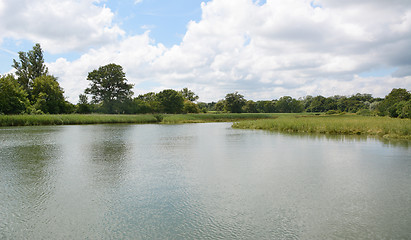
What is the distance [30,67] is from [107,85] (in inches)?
531

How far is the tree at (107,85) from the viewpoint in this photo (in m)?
54.8

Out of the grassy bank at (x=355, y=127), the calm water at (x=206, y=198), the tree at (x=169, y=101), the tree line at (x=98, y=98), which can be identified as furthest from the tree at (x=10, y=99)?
the tree at (x=169, y=101)

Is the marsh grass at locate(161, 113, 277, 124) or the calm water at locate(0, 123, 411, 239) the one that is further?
the marsh grass at locate(161, 113, 277, 124)

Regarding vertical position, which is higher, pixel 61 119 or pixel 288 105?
pixel 288 105

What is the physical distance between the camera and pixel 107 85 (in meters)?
55.2

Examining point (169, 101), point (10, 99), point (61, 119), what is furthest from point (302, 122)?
point (169, 101)

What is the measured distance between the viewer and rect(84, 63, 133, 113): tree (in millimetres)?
54781

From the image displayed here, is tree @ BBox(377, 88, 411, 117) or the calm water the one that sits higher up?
tree @ BBox(377, 88, 411, 117)

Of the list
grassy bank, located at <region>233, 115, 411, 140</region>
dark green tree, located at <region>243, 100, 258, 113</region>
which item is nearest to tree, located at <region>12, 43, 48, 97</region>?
grassy bank, located at <region>233, 115, 411, 140</region>

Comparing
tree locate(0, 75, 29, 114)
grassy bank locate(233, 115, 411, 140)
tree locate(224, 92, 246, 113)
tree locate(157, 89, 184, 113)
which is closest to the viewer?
grassy bank locate(233, 115, 411, 140)

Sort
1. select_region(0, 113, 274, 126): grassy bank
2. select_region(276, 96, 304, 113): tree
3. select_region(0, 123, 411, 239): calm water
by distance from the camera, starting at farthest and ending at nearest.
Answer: select_region(276, 96, 304, 113): tree
select_region(0, 113, 274, 126): grassy bank
select_region(0, 123, 411, 239): calm water

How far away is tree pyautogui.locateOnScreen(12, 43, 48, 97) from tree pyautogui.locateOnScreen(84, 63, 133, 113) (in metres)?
8.65

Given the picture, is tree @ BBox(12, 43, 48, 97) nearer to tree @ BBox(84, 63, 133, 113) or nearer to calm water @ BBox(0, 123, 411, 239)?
tree @ BBox(84, 63, 133, 113)

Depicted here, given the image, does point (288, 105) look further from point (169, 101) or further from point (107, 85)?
point (107, 85)
